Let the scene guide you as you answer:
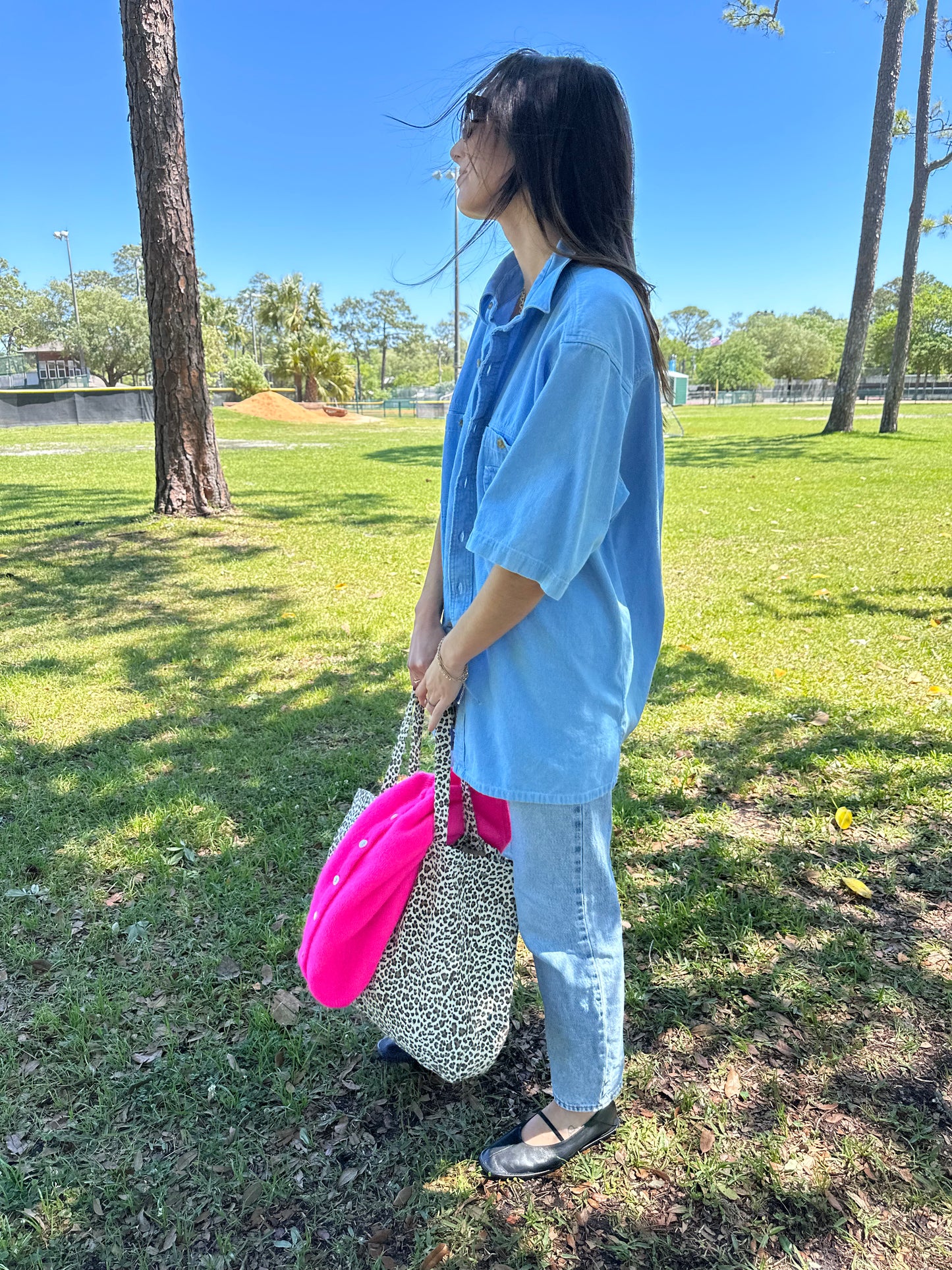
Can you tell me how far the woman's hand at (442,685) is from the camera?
1.36 meters

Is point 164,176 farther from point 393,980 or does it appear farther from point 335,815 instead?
point 393,980

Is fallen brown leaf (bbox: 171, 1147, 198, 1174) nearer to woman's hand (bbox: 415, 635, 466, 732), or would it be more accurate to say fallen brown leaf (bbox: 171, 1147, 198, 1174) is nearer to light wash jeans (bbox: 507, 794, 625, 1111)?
light wash jeans (bbox: 507, 794, 625, 1111)

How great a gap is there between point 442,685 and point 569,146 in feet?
2.91

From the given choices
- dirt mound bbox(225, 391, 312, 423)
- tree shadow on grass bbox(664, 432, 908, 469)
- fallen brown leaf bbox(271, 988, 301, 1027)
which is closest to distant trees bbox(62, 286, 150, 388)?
dirt mound bbox(225, 391, 312, 423)

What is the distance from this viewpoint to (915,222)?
660 inches

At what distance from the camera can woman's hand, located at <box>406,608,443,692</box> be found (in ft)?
5.43

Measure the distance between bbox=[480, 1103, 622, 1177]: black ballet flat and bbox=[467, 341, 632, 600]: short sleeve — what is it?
1.22 metres

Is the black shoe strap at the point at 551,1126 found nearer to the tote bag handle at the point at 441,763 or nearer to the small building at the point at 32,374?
the tote bag handle at the point at 441,763

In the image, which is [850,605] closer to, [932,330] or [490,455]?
[490,455]

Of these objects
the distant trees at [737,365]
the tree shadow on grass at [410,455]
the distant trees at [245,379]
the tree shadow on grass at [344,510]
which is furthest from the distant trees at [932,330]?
the tree shadow on grass at [344,510]

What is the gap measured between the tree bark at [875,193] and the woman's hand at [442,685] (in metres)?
17.4

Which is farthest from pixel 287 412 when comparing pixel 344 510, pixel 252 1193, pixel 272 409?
pixel 252 1193

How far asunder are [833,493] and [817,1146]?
9.77 m

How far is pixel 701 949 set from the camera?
2.37 meters
